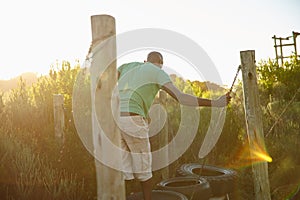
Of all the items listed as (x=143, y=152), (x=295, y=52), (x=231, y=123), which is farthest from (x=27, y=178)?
(x=295, y=52)

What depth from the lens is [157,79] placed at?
13.7ft

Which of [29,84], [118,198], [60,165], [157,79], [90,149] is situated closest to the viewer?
[118,198]

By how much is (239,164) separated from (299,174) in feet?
4.79

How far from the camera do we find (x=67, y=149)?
755cm

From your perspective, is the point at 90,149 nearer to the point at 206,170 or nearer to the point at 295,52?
the point at 206,170

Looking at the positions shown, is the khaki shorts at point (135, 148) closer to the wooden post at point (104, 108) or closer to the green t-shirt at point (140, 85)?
the green t-shirt at point (140, 85)

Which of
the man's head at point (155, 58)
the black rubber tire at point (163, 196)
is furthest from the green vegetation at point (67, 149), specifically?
the man's head at point (155, 58)

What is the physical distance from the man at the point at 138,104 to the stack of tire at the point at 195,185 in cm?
106

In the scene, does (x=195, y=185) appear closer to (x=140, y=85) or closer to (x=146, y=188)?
(x=146, y=188)

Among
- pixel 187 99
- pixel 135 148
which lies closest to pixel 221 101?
pixel 187 99

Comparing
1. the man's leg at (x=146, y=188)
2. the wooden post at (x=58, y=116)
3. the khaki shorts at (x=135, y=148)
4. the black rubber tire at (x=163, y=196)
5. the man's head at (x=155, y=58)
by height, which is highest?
the man's head at (x=155, y=58)

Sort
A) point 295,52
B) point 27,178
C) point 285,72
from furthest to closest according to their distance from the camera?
point 295,52 < point 285,72 < point 27,178

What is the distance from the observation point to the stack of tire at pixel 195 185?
548cm

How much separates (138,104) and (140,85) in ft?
0.71
